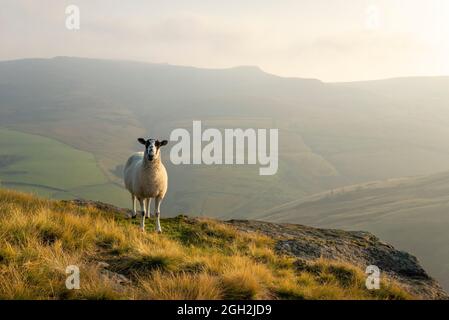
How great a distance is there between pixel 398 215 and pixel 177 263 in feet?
539

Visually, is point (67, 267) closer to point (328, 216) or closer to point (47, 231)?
point (47, 231)

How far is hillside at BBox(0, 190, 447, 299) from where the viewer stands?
768 centimetres

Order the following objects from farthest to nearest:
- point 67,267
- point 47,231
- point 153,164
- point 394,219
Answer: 1. point 394,219
2. point 153,164
3. point 47,231
4. point 67,267

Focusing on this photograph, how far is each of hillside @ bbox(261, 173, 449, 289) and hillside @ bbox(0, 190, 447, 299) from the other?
118565mm

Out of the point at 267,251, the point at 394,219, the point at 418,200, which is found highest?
the point at 418,200

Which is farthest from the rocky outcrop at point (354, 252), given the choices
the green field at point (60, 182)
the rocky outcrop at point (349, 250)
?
the green field at point (60, 182)

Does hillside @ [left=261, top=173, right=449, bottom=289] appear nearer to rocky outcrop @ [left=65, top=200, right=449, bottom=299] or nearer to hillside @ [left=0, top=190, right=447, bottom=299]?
rocky outcrop @ [left=65, top=200, right=449, bottom=299]

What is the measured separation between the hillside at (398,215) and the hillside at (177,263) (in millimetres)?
118565

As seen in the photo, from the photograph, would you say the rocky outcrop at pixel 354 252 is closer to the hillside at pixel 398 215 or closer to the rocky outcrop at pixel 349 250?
the rocky outcrop at pixel 349 250

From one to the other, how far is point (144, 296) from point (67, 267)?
178cm

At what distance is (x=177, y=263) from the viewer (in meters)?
9.65
